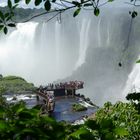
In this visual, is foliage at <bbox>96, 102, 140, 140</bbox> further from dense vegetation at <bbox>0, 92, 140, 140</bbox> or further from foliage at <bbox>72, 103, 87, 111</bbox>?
foliage at <bbox>72, 103, 87, 111</bbox>

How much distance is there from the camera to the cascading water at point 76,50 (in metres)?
68.1

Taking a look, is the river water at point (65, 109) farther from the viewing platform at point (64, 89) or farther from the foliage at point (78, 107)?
the viewing platform at point (64, 89)

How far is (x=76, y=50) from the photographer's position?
3162 inches

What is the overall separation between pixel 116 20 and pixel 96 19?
5033mm

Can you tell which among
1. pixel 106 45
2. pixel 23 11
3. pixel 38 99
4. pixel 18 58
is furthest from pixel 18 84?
pixel 23 11

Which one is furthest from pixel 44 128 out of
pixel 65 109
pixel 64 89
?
pixel 64 89

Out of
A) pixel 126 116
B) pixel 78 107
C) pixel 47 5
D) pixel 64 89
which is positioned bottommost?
pixel 64 89

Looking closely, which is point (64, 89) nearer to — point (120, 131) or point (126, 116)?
point (126, 116)

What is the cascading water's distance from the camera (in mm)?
68125

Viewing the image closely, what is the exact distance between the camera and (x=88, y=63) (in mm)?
76125

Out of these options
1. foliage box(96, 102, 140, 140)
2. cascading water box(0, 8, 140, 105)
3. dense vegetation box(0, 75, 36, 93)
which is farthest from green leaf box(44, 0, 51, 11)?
cascading water box(0, 8, 140, 105)

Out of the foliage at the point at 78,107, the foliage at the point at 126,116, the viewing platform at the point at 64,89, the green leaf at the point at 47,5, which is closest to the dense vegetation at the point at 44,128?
the green leaf at the point at 47,5

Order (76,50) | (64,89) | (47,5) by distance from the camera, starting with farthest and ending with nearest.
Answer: (76,50) < (64,89) < (47,5)

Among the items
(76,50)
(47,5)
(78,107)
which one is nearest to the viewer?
(47,5)
